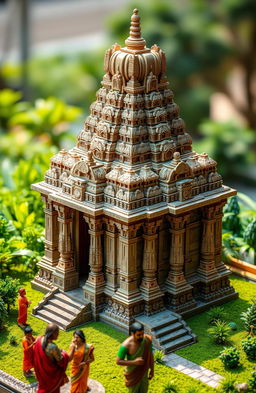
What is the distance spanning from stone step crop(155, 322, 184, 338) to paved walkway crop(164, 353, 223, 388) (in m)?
0.74

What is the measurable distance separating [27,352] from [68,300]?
387 cm

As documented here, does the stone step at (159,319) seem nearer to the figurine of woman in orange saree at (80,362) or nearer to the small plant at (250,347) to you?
the small plant at (250,347)

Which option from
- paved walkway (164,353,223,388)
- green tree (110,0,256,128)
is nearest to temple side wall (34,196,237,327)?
paved walkway (164,353,223,388)

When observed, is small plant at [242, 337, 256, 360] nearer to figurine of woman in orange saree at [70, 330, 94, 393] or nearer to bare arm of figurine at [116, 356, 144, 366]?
bare arm of figurine at [116, 356, 144, 366]

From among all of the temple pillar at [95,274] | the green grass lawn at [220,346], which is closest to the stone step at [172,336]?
the green grass lawn at [220,346]

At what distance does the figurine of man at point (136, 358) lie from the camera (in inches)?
1016

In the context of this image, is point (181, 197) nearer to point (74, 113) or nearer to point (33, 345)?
point (33, 345)

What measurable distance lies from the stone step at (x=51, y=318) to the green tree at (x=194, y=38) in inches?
1145

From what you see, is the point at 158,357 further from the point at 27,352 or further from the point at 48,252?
the point at 48,252

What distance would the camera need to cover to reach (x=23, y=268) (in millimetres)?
35344

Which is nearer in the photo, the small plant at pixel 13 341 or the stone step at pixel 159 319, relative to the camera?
the small plant at pixel 13 341

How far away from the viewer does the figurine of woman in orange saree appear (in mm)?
26281

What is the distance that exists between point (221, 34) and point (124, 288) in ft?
116

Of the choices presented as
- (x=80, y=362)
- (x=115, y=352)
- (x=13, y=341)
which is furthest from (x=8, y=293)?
(x=80, y=362)
